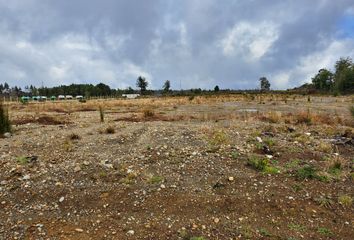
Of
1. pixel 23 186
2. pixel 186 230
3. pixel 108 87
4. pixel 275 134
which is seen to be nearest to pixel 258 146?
pixel 275 134

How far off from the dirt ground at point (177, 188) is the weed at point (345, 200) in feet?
0.07

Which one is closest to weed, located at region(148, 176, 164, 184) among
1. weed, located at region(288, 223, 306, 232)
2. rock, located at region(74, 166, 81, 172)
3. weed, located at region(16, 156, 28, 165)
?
rock, located at region(74, 166, 81, 172)

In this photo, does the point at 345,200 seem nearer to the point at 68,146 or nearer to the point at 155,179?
the point at 155,179

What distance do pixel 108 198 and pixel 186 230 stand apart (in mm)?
1797

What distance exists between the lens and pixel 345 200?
233 inches

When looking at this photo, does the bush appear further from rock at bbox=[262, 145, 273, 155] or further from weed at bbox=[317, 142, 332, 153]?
weed at bbox=[317, 142, 332, 153]

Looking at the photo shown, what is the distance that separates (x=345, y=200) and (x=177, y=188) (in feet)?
10.4

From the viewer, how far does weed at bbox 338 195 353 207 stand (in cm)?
585

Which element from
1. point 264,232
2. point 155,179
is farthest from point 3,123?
point 264,232

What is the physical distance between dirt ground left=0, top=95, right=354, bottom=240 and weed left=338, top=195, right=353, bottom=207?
21 millimetres

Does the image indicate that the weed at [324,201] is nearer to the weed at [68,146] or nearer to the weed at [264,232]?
the weed at [264,232]

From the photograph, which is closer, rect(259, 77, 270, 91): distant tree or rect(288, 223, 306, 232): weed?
rect(288, 223, 306, 232): weed

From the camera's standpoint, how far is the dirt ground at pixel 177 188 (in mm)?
5160

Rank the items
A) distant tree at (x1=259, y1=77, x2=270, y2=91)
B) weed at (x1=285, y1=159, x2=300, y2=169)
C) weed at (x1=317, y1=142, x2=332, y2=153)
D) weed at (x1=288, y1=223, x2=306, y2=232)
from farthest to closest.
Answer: distant tree at (x1=259, y1=77, x2=270, y2=91), weed at (x1=317, y1=142, x2=332, y2=153), weed at (x1=285, y1=159, x2=300, y2=169), weed at (x1=288, y1=223, x2=306, y2=232)
